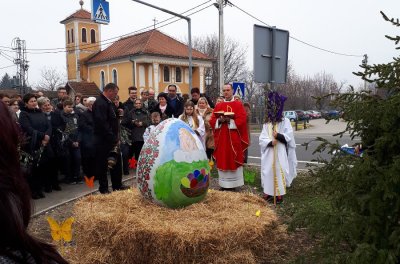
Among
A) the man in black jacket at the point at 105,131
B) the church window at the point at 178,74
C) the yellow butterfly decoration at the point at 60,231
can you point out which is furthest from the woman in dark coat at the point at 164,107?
the church window at the point at 178,74

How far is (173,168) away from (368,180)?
261 centimetres

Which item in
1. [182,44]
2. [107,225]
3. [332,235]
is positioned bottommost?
[107,225]

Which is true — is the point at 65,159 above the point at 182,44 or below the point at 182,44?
below

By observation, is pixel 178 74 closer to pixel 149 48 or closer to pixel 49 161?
pixel 149 48

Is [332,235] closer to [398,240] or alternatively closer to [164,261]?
[398,240]

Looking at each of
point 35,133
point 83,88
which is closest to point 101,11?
point 35,133

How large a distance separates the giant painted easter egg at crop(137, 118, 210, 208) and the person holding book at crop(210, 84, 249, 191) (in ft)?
8.16

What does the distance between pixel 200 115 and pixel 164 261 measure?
16.3ft

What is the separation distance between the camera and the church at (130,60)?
47.2 metres

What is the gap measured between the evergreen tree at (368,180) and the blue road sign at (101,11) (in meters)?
12.4

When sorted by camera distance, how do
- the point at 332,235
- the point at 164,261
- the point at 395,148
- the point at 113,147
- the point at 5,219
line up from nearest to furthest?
the point at 5,219 < the point at 395,148 < the point at 332,235 < the point at 164,261 < the point at 113,147

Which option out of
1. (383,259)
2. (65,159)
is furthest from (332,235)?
(65,159)

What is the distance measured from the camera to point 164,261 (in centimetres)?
398

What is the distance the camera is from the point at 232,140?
295 inches
